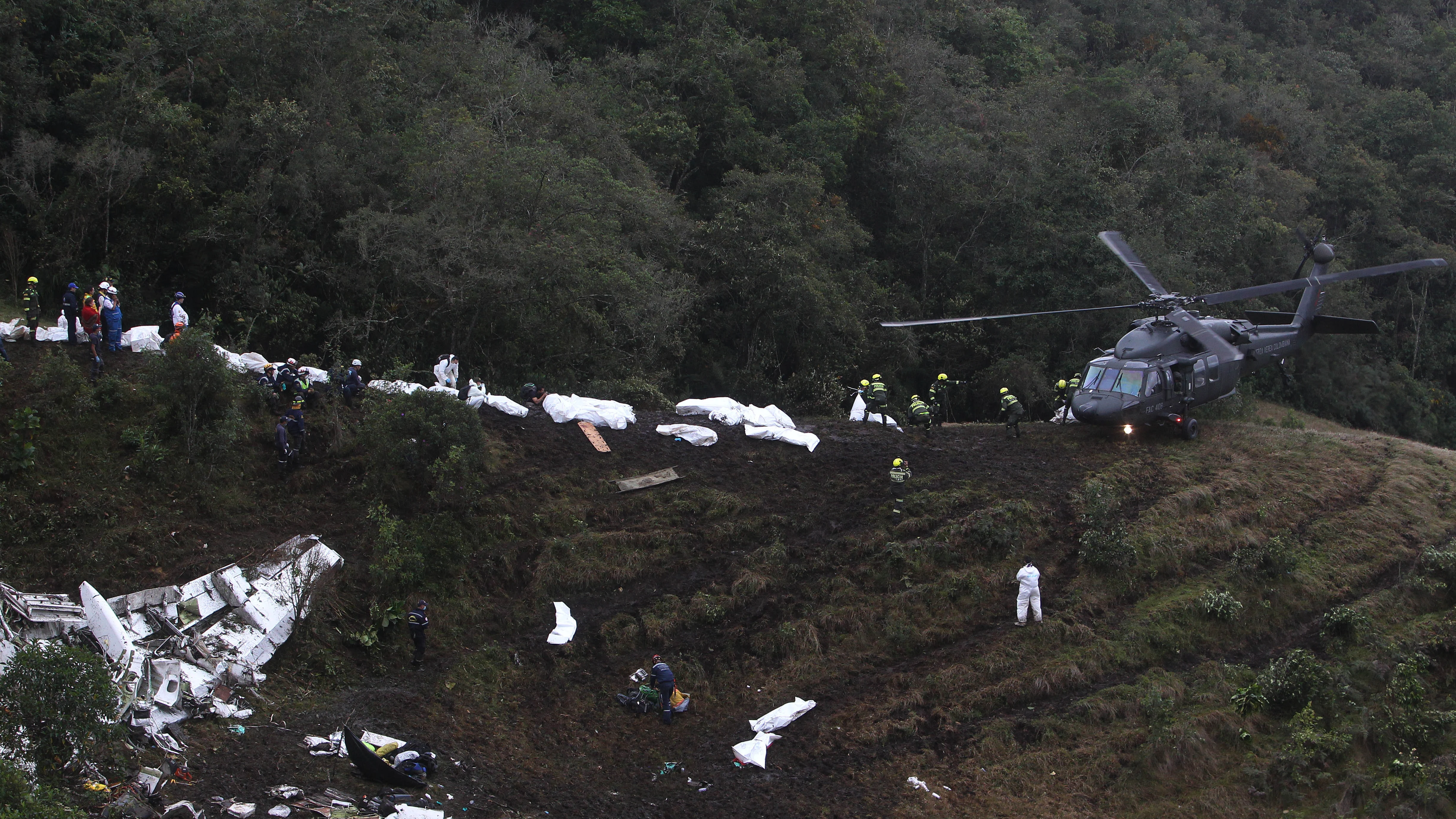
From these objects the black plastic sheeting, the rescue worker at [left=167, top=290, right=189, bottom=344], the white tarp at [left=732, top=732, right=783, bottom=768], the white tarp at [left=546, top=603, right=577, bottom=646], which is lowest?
the white tarp at [left=732, top=732, right=783, bottom=768]

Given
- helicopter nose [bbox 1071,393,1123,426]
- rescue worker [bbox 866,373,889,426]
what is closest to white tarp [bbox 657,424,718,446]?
rescue worker [bbox 866,373,889,426]

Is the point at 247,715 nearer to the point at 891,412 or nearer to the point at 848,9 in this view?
the point at 891,412

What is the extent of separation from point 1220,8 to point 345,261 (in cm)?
5574

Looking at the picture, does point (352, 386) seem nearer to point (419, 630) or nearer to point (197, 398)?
point (197, 398)

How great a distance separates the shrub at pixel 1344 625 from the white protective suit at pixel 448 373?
1476 centimetres

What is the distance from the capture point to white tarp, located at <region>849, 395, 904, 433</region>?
2116 centimetres

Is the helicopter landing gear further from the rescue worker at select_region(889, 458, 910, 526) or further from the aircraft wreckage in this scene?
the aircraft wreckage

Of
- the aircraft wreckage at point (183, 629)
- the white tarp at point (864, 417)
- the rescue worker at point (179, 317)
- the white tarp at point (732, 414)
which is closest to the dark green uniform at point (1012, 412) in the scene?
the white tarp at point (864, 417)

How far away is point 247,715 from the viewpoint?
12.2 metres

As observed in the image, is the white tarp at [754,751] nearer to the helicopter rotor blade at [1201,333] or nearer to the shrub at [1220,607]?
the shrub at [1220,607]

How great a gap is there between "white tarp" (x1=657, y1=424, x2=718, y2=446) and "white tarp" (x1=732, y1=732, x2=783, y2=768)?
6820mm

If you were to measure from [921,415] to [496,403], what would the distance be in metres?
8.05

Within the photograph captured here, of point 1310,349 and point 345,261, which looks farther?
point 1310,349

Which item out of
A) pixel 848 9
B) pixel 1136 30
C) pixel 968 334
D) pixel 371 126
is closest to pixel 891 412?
pixel 968 334
